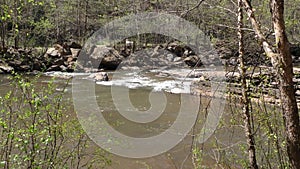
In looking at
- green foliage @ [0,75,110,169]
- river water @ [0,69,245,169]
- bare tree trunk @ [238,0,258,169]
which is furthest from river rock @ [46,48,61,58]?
bare tree trunk @ [238,0,258,169]

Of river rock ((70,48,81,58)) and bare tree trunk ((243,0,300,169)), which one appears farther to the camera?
river rock ((70,48,81,58))

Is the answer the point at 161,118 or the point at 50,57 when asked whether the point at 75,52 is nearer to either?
the point at 50,57

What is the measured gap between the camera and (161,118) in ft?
27.2

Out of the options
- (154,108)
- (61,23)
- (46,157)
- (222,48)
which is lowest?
(154,108)

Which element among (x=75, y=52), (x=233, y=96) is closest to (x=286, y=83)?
(x=233, y=96)

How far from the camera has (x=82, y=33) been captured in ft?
101

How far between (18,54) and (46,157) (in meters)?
18.0

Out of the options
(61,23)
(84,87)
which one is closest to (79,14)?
(61,23)

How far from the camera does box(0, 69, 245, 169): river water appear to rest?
4.98 metres

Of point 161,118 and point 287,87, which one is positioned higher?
point 287,87

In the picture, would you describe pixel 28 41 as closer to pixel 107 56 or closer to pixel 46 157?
pixel 107 56

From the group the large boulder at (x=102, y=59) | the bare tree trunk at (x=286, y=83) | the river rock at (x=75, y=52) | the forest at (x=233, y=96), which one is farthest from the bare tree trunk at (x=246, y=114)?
the river rock at (x=75, y=52)

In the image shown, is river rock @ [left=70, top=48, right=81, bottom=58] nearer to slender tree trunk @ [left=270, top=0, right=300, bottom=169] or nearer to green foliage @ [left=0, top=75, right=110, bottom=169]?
green foliage @ [left=0, top=75, right=110, bottom=169]

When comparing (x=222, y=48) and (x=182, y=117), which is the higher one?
(x=222, y=48)
